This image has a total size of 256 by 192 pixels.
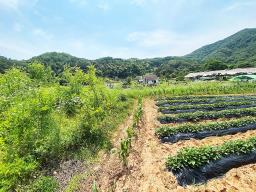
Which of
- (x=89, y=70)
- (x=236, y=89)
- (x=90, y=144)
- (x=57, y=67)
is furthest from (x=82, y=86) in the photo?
(x=57, y=67)

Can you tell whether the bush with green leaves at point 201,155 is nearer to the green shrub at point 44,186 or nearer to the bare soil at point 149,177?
the bare soil at point 149,177

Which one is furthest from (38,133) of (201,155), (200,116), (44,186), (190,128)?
(200,116)

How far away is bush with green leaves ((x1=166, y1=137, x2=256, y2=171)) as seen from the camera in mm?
7238

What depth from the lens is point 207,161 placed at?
289 inches

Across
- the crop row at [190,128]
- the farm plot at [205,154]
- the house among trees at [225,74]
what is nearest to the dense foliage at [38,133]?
the crop row at [190,128]

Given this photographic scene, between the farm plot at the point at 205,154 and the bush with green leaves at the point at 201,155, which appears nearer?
the farm plot at the point at 205,154

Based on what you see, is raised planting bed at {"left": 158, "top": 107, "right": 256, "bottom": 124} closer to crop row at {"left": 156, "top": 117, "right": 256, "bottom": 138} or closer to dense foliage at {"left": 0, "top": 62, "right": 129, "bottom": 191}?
crop row at {"left": 156, "top": 117, "right": 256, "bottom": 138}

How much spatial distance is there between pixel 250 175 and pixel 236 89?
27008mm

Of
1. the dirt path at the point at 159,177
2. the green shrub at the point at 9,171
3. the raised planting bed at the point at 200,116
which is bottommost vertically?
the dirt path at the point at 159,177

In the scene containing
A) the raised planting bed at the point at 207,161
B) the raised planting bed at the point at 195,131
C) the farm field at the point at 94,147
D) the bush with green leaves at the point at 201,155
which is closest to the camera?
the farm field at the point at 94,147

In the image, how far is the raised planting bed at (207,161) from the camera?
23.0 feet

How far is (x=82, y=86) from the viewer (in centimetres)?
1620

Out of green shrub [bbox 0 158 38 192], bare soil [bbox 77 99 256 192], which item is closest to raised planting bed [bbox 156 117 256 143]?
bare soil [bbox 77 99 256 192]

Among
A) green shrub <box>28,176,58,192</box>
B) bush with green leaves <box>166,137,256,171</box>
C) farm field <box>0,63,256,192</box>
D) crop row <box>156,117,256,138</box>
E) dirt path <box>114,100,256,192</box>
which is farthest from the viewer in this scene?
crop row <box>156,117,256,138</box>
